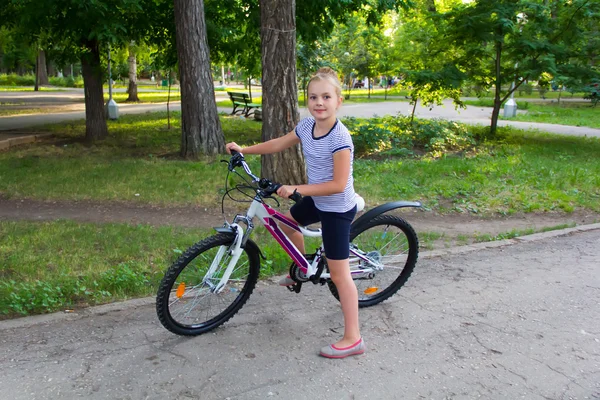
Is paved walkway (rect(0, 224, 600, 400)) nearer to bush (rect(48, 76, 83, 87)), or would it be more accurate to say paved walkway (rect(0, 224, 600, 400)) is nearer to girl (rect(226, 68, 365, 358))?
girl (rect(226, 68, 365, 358))

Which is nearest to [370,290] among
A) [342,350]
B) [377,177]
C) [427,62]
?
[342,350]

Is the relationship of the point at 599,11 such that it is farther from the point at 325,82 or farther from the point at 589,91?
the point at 325,82

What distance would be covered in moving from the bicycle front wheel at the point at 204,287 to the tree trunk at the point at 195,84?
640 cm

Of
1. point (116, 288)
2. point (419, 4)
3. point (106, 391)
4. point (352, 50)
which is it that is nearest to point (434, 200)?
point (116, 288)

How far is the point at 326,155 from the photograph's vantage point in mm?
3279

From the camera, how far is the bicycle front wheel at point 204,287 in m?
3.41

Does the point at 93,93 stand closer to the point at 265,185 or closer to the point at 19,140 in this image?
the point at 19,140

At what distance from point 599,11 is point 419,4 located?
7378 mm

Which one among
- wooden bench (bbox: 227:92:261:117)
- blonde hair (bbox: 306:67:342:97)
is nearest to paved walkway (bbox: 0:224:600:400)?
blonde hair (bbox: 306:67:342:97)

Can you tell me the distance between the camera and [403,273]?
4.39m

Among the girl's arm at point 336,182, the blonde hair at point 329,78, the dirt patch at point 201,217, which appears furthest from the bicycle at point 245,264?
the dirt patch at point 201,217

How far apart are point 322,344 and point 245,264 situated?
0.77 metres

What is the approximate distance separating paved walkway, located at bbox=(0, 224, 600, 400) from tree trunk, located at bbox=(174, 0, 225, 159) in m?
5.86

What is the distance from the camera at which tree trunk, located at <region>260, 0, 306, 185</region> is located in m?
6.97
